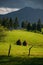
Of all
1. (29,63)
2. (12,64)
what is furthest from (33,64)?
(12,64)

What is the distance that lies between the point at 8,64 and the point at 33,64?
190 inches

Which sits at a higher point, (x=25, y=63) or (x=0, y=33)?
(x=0, y=33)

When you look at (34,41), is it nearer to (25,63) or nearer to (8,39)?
(8,39)

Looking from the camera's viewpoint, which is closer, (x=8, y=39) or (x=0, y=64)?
(x=0, y=64)

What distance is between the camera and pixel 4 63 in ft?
134

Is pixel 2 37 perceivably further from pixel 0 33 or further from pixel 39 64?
pixel 39 64

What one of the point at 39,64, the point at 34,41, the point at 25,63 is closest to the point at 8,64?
the point at 25,63

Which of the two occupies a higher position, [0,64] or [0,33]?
[0,33]

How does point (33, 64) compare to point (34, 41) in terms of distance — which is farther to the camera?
point (34, 41)

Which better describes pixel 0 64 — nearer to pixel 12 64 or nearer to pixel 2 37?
pixel 12 64

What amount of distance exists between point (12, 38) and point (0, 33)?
23.2 feet

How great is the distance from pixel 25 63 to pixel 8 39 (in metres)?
70.3

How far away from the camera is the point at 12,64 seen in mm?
40000

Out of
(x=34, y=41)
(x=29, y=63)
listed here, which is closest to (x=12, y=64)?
(x=29, y=63)
